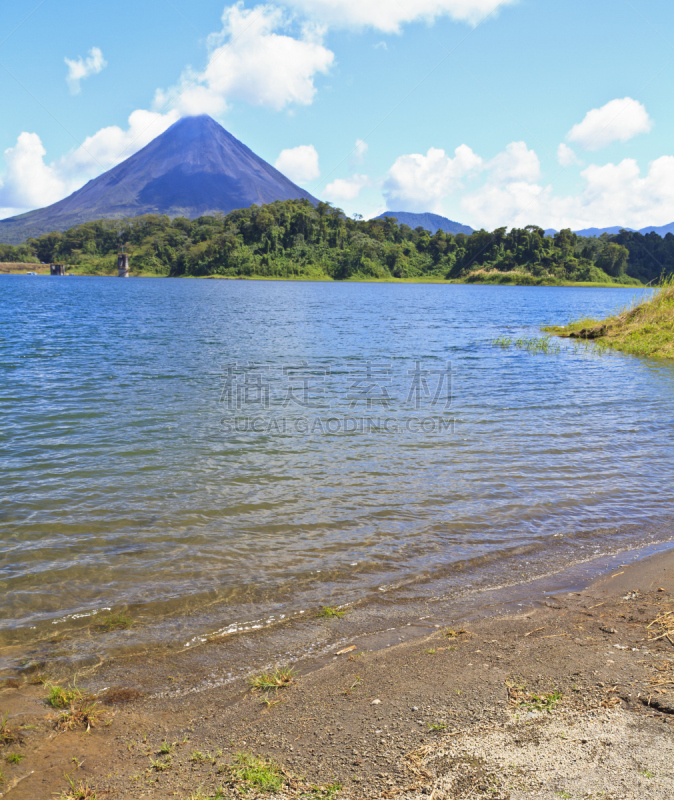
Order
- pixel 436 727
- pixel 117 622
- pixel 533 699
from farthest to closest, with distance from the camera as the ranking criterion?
pixel 117 622
pixel 533 699
pixel 436 727

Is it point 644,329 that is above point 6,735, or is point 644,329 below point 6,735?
above

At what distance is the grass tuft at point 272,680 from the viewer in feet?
14.6

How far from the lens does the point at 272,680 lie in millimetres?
4520

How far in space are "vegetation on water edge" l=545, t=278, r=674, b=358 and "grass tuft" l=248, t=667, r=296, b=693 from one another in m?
29.2

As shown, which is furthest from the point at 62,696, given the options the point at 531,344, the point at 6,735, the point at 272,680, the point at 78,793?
the point at 531,344

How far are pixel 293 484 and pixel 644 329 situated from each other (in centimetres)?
2894

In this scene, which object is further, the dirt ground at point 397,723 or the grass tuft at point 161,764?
the grass tuft at point 161,764

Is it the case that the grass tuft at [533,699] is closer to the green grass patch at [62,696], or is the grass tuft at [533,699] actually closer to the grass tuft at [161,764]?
the grass tuft at [161,764]

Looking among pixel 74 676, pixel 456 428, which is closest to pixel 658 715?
pixel 74 676

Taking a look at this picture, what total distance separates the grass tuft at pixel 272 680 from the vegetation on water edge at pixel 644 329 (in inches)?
1148

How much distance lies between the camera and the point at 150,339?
102 feet

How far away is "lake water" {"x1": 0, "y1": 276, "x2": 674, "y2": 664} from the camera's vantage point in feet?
21.3

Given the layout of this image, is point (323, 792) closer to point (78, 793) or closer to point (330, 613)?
point (78, 793)

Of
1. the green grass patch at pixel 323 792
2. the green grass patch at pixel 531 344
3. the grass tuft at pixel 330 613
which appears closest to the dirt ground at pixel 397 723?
the green grass patch at pixel 323 792
